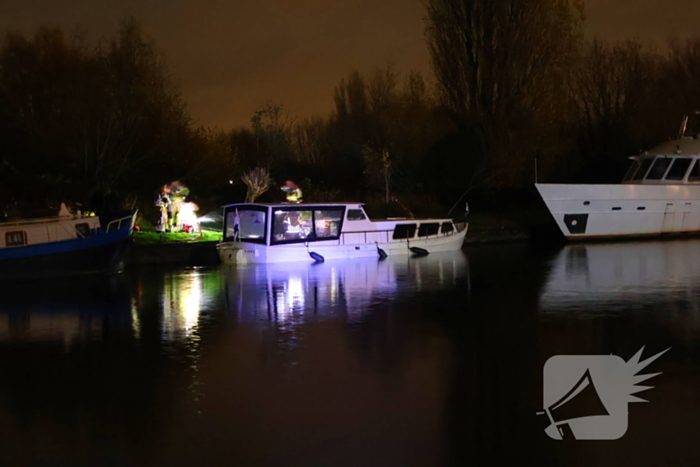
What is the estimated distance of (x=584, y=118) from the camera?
53688mm

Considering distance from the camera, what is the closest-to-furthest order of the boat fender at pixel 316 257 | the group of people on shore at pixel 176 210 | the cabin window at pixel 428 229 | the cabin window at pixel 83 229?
the cabin window at pixel 83 229
the boat fender at pixel 316 257
the cabin window at pixel 428 229
the group of people on shore at pixel 176 210

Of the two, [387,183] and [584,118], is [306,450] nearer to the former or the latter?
[387,183]

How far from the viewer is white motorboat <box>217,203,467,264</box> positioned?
2758 cm

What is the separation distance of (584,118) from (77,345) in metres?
47.3

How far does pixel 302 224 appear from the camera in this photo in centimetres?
2844

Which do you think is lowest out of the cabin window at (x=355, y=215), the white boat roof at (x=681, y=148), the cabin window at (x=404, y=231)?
the cabin window at (x=404, y=231)

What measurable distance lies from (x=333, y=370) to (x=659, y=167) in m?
31.8

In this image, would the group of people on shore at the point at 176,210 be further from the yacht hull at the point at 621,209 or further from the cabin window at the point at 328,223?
the yacht hull at the point at 621,209

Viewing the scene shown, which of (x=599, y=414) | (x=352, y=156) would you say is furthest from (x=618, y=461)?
(x=352, y=156)

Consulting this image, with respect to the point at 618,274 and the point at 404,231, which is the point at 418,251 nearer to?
the point at 404,231

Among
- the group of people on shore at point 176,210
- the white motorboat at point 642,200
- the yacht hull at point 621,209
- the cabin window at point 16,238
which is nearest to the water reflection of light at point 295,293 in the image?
the cabin window at point 16,238

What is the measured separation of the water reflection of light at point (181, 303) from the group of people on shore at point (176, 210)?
7945 mm

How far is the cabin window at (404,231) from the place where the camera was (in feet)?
101

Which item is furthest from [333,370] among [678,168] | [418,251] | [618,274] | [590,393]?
[678,168]
